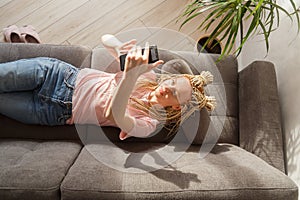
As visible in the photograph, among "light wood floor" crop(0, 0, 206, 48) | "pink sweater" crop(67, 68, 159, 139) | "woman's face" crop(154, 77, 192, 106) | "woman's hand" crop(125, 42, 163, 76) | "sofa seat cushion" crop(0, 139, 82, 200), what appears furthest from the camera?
"light wood floor" crop(0, 0, 206, 48)

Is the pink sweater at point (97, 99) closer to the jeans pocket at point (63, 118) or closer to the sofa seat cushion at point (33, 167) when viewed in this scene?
the jeans pocket at point (63, 118)

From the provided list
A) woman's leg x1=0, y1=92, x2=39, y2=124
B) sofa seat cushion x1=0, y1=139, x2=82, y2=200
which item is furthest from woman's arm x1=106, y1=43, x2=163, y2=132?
woman's leg x1=0, y1=92, x2=39, y2=124

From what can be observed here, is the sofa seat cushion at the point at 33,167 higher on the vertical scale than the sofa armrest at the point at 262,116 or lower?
lower

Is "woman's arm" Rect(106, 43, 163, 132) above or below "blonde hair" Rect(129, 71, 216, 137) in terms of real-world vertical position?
above

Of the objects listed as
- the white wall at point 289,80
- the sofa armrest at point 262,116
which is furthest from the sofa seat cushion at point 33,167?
the white wall at point 289,80

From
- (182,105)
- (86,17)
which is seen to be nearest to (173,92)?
(182,105)

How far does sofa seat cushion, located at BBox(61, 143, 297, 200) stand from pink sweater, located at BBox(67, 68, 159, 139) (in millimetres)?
188

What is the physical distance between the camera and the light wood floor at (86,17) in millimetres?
2031

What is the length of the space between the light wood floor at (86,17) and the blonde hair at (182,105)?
768 mm

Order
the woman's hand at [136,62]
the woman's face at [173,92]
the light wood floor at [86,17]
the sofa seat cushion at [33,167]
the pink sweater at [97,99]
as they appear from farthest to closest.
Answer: the light wood floor at [86,17], the pink sweater at [97,99], the woman's face at [173,92], the sofa seat cushion at [33,167], the woman's hand at [136,62]

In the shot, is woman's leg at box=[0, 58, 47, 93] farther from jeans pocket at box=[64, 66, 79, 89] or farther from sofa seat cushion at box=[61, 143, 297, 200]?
sofa seat cushion at box=[61, 143, 297, 200]

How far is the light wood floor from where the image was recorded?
6.66 ft

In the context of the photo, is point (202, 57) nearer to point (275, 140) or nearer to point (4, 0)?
point (275, 140)

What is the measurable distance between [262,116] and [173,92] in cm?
46
